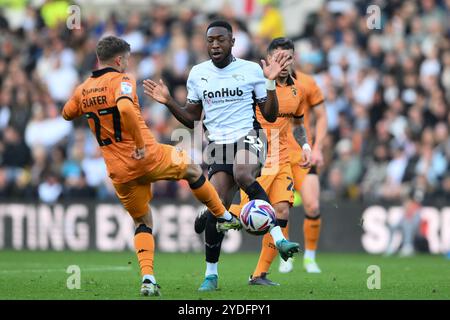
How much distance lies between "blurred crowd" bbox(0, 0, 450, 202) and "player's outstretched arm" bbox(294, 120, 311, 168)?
6.57 metres

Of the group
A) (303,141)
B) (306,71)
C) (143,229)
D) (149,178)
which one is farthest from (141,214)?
(306,71)

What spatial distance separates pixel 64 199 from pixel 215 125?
10702 millimetres

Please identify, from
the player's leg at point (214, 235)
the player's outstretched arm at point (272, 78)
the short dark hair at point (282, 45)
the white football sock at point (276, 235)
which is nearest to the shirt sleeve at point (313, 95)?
the short dark hair at point (282, 45)

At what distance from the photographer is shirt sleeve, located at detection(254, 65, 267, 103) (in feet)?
38.7

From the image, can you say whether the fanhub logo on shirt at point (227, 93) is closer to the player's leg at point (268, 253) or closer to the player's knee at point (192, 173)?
the player's knee at point (192, 173)

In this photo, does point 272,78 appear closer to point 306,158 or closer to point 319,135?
point 306,158

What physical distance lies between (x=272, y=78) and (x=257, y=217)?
144 cm

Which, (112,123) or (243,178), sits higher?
(112,123)

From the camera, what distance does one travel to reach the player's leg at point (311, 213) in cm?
1505

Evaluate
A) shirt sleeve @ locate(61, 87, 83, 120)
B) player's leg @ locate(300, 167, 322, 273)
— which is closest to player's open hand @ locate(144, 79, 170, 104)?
shirt sleeve @ locate(61, 87, 83, 120)

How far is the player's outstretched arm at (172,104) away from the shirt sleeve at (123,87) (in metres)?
0.66

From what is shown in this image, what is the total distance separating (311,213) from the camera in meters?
15.3

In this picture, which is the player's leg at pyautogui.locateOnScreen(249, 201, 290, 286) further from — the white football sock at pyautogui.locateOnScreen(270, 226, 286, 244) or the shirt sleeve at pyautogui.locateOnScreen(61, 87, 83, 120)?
the shirt sleeve at pyautogui.locateOnScreen(61, 87, 83, 120)
